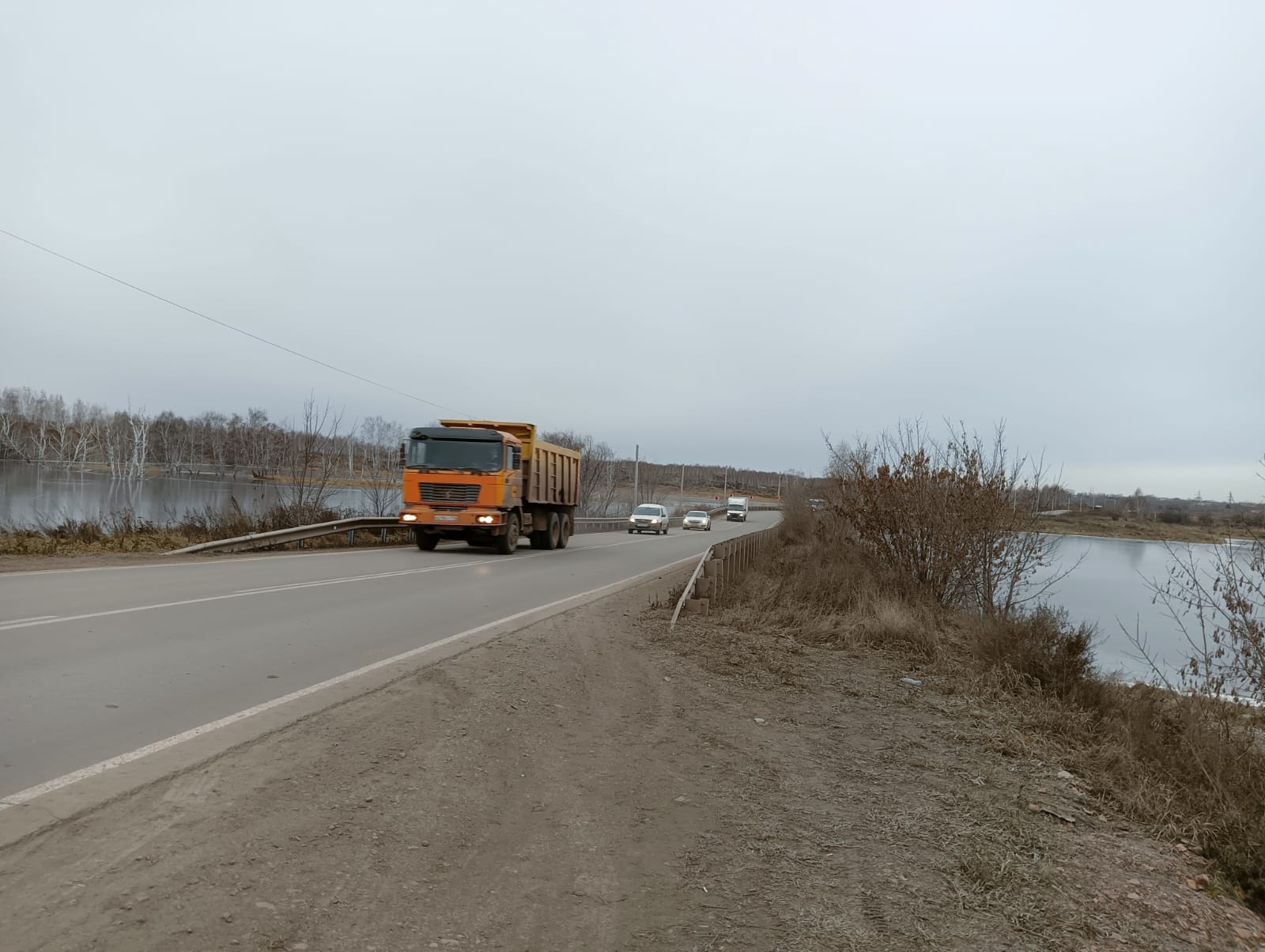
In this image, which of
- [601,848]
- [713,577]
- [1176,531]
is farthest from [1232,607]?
[1176,531]

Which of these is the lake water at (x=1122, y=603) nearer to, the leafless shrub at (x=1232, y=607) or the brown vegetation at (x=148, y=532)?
the leafless shrub at (x=1232, y=607)

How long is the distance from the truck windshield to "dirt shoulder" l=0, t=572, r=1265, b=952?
14.2 m

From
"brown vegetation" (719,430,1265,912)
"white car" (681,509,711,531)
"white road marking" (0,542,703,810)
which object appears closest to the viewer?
"white road marking" (0,542,703,810)

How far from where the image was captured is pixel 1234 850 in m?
4.08

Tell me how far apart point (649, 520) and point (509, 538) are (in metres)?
21.6

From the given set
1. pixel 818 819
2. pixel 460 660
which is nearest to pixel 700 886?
pixel 818 819

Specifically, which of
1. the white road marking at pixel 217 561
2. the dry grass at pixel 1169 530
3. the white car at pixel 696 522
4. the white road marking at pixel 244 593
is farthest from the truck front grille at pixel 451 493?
the white car at pixel 696 522

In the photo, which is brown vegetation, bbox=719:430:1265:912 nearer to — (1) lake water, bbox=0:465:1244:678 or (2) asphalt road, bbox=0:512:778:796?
(1) lake water, bbox=0:465:1244:678

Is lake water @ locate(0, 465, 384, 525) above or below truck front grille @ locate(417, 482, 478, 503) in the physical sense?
below

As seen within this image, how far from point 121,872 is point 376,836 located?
0.99 metres

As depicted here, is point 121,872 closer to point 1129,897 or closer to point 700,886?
point 700,886

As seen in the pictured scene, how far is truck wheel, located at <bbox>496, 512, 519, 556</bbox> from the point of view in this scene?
69.2 feet

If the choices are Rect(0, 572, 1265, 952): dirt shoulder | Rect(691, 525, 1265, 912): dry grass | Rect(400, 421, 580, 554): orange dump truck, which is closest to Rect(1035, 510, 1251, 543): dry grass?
Rect(691, 525, 1265, 912): dry grass

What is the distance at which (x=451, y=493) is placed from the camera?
1983 cm
